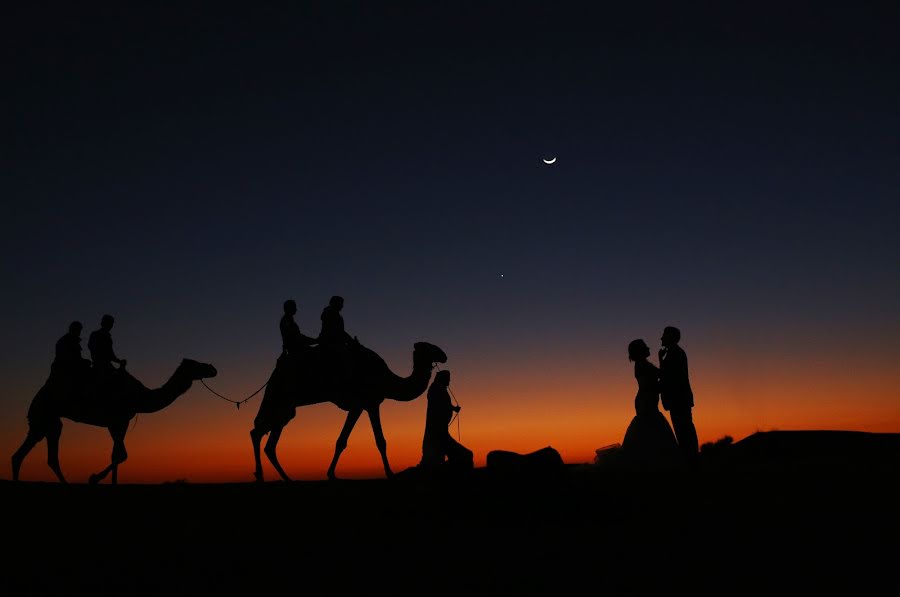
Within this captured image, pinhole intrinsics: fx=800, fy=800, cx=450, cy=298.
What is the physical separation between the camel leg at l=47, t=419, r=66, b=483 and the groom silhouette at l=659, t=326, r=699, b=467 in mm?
10115

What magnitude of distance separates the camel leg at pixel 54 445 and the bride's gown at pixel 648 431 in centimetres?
959

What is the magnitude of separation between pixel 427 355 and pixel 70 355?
6.25 metres

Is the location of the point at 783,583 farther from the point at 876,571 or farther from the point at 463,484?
the point at 463,484

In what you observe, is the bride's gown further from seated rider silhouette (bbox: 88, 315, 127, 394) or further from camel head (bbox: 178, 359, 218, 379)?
seated rider silhouette (bbox: 88, 315, 127, 394)

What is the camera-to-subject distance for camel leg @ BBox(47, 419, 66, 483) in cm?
1357

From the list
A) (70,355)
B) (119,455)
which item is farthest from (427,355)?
(70,355)

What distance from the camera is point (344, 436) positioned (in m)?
13.7

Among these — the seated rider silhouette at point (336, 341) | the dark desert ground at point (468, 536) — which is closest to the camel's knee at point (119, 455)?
the dark desert ground at point (468, 536)

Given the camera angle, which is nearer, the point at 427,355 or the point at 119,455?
the point at 119,455

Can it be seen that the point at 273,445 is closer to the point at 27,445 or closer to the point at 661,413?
the point at 27,445

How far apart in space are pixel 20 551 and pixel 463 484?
15.2 ft

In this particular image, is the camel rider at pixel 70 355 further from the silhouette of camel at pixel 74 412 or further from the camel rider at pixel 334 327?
the camel rider at pixel 334 327

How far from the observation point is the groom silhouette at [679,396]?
494 inches

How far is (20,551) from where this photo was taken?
7590 millimetres
